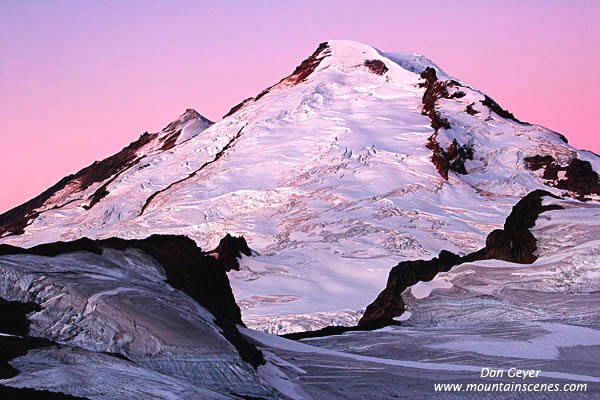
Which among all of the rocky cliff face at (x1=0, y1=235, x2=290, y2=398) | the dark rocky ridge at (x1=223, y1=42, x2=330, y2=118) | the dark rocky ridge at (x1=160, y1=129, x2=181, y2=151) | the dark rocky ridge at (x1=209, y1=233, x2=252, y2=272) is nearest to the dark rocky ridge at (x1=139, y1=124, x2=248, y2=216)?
the dark rocky ridge at (x1=223, y1=42, x2=330, y2=118)

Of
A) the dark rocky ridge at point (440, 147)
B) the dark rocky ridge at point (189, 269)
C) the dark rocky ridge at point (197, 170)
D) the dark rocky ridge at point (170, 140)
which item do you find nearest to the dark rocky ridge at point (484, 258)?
the dark rocky ridge at point (189, 269)

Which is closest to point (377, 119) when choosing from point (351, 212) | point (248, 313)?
point (351, 212)

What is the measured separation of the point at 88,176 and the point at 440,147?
182 ft

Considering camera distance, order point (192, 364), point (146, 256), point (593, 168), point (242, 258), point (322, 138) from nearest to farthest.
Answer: point (192, 364)
point (146, 256)
point (242, 258)
point (593, 168)
point (322, 138)

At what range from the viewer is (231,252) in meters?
50.6

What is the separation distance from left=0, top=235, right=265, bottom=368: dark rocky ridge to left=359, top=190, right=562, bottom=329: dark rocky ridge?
240 inches

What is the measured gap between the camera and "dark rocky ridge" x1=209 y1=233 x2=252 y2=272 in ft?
162

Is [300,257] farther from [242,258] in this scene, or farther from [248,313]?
[248,313]

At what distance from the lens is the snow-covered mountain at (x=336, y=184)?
2002 inches

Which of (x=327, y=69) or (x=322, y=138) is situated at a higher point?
(x=327, y=69)

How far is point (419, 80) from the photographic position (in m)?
85.5

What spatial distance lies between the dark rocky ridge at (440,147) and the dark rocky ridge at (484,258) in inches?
1436

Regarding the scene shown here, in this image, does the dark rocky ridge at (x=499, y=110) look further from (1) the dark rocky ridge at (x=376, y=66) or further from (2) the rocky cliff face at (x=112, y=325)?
(2) the rocky cliff face at (x=112, y=325)

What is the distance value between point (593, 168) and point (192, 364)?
60.6 meters
